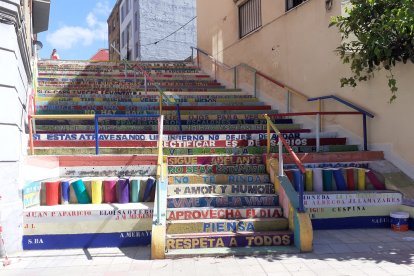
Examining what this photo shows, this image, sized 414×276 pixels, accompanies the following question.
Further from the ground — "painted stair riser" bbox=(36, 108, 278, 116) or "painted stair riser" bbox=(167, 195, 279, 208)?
"painted stair riser" bbox=(36, 108, 278, 116)

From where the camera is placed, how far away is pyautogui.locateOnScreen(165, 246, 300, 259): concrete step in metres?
5.54

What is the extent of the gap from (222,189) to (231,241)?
51.2 inches

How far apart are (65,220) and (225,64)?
401 inches

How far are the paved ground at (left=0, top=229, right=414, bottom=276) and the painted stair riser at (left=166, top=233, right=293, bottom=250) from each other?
34cm

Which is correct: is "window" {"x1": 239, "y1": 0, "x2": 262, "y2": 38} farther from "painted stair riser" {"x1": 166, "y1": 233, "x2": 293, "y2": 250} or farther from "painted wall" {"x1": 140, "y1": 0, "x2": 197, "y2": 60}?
"painted wall" {"x1": 140, "y1": 0, "x2": 197, "y2": 60}

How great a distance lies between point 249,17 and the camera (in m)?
13.2

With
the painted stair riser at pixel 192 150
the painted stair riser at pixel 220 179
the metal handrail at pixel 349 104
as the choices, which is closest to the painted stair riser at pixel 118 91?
the metal handrail at pixel 349 104

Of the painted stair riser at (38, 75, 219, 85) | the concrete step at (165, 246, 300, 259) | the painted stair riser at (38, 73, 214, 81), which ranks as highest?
the painted stair riser at (38, 73, 214, 81)

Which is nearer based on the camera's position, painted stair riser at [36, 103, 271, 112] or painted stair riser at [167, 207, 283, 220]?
painted stair riser at [167, 207, 283, 220]

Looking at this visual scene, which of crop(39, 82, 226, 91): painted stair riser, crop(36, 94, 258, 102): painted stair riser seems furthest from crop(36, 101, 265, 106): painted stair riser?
crop(39, 82, 226, 91): painted stair riser

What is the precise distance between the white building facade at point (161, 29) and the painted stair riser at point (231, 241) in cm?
2733

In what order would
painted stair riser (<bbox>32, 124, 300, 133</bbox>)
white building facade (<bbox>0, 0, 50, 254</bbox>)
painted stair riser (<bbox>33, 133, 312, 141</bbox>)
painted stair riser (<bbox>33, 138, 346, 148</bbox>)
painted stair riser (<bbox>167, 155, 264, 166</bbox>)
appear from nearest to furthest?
white building facade (<bbox>0, 0, 50, 254</bbox>), painted stair riser (<bbox>167, 155, 264, 166</bbox>), painted stair riser (<bbox>33, 138, 346, 148</bbox>), painted stair riser (<bbox>33, 133, 312, 141</bbox>), painted stair riser (<bbox>32, 124, 300, 133</bbox>)

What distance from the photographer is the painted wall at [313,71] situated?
24.9 feet

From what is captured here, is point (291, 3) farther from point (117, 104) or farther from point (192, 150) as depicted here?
point (117, 104)
